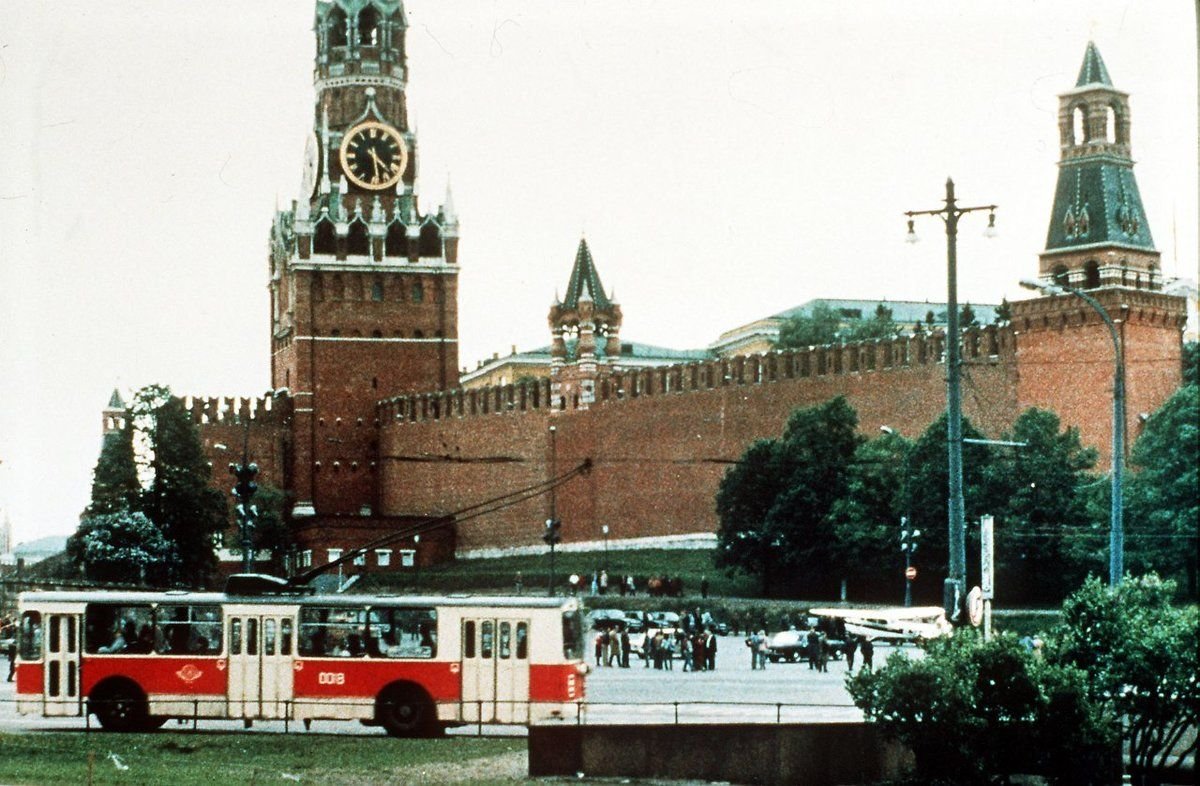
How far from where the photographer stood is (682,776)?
723 inches

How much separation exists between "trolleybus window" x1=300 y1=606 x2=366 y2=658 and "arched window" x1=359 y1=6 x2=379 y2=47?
162 feet

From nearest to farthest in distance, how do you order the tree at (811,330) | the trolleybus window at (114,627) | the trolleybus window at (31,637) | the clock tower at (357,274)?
the trolleybus window at (114,627), the trolleybus window at (31,637), the clock tower at (357,274), the tree at (811,330)

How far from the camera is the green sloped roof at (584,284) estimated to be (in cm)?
6912

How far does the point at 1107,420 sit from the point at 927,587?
18.5ft

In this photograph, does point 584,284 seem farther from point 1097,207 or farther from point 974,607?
point 974,607

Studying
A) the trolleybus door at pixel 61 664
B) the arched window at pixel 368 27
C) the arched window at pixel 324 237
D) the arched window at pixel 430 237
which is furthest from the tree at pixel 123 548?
the arched window at pixel 430 237

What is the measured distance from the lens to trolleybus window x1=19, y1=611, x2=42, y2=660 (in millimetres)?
22453

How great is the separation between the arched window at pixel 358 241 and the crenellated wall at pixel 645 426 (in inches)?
189

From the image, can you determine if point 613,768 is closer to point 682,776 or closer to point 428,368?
point 682,776

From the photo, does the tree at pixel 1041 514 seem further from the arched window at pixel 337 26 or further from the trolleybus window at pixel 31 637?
the arched window at pixel 337 26

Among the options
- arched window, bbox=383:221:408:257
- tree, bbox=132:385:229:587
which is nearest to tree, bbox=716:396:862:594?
tree, bbox=132:385:229:587

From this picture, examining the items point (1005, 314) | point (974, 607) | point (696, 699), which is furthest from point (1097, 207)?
point (974, 607)

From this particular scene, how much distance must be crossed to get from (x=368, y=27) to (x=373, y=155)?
4.05 m

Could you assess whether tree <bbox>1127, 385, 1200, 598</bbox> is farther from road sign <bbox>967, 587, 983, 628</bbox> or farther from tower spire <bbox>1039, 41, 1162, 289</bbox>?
road sign <bbox>967, 587, 983, 628</bbox>
